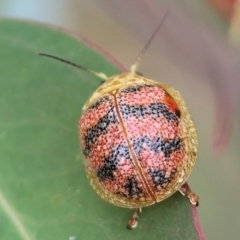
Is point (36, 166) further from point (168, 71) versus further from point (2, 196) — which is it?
point (168, 71)

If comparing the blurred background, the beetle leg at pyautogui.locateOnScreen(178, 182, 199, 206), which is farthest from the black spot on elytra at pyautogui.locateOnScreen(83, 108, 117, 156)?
the blurred background

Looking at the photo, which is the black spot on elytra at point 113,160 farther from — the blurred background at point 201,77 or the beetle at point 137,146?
the blurred background at point 201,77

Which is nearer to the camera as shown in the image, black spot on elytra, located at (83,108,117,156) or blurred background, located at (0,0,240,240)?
black spot on elytra, located at (83,108,117,156)

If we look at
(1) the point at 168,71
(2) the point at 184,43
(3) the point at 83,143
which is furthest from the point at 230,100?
(3) the point at 83,143

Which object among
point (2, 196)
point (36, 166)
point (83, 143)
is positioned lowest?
point (2, 196)

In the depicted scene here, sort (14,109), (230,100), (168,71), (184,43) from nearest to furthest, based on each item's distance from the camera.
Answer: (14,109), (230,100), (184,43), (168,71)

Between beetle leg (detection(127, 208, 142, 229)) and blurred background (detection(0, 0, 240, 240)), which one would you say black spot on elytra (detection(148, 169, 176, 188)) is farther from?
blurred background (detection(0, 0, 240, 240))
